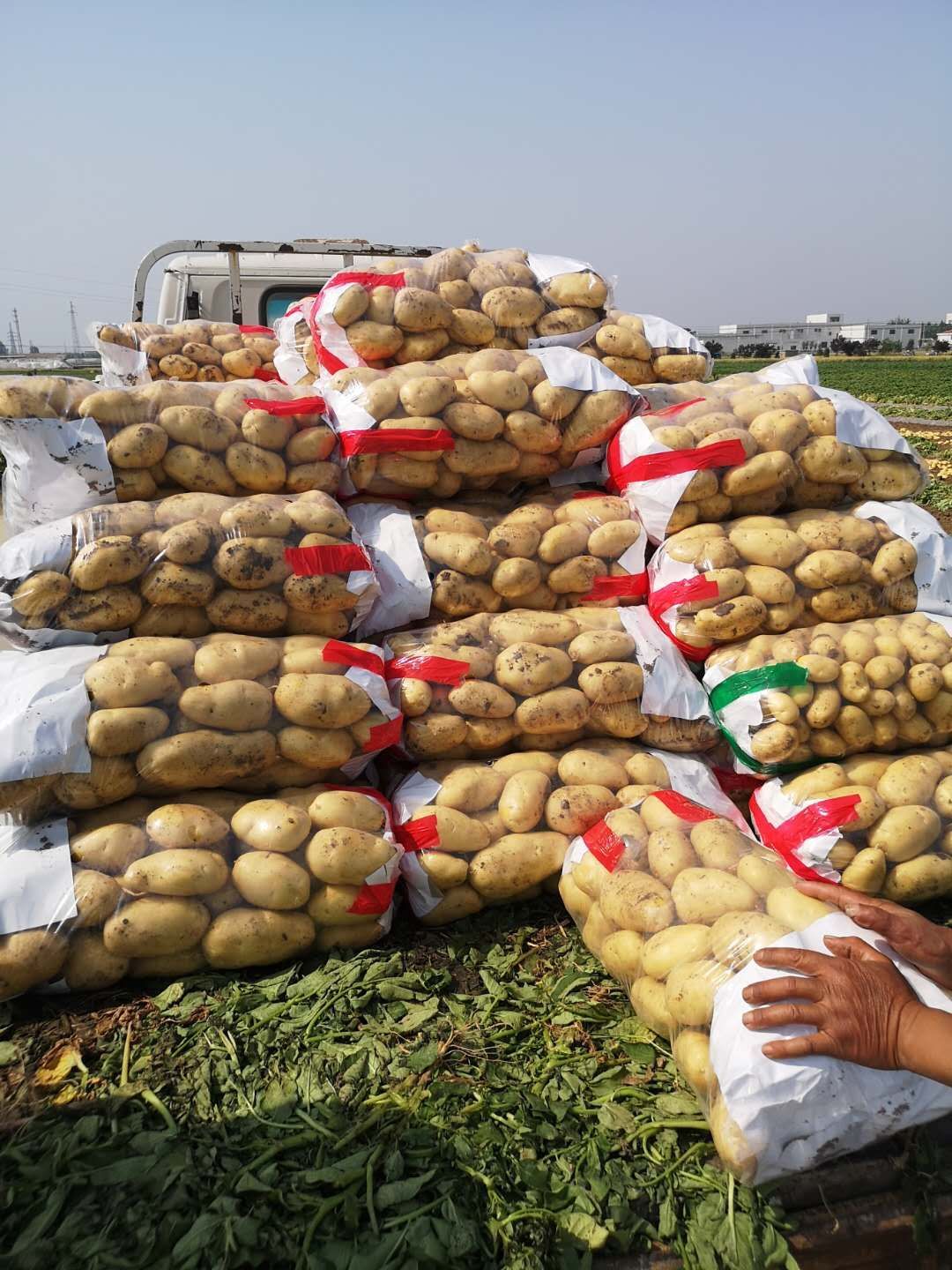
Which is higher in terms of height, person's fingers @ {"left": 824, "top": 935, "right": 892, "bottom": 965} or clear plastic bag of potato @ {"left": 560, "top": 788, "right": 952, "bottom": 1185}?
person's fingers @ {"left": 824, "top": 935, "right": 892, "bottom": 965}

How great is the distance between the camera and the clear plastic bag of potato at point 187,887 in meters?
2.10

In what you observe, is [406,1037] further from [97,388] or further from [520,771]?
[97,388]

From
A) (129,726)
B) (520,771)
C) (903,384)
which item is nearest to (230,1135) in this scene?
(129,726)

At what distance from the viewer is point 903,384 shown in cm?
3456

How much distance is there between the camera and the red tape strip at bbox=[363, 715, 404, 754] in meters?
2.53

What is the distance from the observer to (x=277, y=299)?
20.5ft

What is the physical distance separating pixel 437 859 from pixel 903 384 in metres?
38.5

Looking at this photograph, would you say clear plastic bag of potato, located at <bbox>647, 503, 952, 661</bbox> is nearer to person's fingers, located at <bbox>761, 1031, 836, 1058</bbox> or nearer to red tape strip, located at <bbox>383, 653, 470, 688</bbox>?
red tape strip, located at <bbox>383, 653, 470, 688</bbox>

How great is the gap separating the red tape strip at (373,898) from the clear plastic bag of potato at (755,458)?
155cm

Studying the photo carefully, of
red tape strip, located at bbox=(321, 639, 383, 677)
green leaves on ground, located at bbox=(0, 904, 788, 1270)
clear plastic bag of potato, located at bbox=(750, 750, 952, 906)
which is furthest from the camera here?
red tape strip, located at bbox=(321, 639, 383, 677)

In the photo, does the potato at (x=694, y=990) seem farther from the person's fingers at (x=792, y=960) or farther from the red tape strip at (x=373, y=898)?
the red tape strip at (x=373, y=898)

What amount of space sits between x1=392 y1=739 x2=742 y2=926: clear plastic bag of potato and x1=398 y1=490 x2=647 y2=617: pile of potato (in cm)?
57

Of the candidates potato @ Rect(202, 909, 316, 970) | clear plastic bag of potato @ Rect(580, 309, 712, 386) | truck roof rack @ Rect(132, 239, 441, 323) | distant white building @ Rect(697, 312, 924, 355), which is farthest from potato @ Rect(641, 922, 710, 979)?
distant white building @ Rect(697, 312, 924, 355)

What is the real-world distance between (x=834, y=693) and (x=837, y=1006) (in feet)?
3.91
